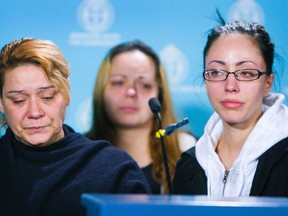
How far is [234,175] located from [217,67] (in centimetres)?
35

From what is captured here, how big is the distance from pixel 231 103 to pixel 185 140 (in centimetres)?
120

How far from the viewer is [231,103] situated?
1851 mm

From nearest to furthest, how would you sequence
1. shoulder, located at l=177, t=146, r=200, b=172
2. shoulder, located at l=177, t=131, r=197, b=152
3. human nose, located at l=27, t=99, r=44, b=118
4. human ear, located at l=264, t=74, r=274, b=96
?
1. human nose, located at l=27, t=99, r=44, b=118
2. human ear, located at l=264, t=74, r=274, b=96
3. shoulder, located at l=177, t=146, r=200, b=172
4. shoulder, located at l=177, t=131, r=197, b=152

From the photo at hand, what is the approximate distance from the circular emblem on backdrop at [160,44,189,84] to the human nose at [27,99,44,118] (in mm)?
1354

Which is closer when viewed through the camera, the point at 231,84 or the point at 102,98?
the point at 231,84

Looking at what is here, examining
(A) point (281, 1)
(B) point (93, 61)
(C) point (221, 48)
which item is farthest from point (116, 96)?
(C) point (221, 48)

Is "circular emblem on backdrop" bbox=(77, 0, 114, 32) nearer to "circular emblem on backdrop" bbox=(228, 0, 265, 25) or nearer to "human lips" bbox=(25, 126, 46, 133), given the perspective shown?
"circular emblem on backdrop" bbox=(228, 0, 265, 25)

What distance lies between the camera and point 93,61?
3088 mm

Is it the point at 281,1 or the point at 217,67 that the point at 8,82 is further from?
the point at 281,1

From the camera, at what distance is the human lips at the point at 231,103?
1.85 metres

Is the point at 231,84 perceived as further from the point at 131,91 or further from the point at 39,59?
the point at 131,91

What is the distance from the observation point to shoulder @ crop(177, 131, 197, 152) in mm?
3009

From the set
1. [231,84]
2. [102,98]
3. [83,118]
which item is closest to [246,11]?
[102,98]

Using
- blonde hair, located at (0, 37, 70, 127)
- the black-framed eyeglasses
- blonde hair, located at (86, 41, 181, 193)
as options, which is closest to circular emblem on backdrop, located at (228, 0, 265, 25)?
blonde hair, located at (86, 41, 181, 193)
